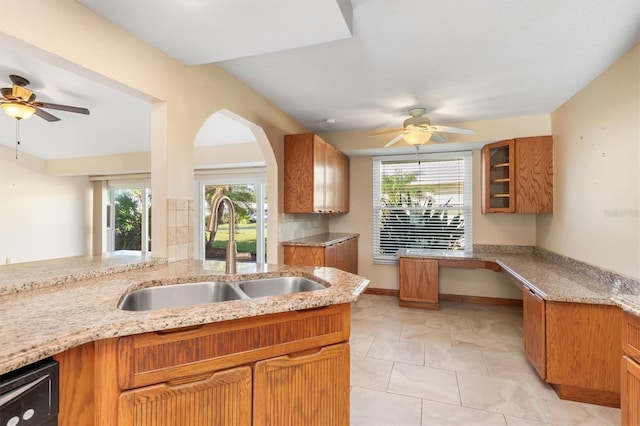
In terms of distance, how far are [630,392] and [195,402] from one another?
184 centimetres

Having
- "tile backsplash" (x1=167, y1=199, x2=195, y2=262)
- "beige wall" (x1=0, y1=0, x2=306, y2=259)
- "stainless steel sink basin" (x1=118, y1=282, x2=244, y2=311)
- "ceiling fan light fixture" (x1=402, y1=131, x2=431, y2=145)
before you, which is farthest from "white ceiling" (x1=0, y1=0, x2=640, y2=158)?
"stainless steel sink basin" (x1=118, y1=282, x2=244, y2=311)

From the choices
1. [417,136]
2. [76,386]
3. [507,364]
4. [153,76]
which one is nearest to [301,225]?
[417,136]

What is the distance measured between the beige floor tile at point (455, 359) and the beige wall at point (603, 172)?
1.25 m

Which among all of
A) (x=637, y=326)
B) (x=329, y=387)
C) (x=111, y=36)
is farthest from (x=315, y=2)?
(x=637, y=326)

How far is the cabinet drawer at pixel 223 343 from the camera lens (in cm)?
97

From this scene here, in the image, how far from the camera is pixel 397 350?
274 centimetres

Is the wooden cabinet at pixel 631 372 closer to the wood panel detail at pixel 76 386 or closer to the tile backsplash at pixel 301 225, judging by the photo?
the wood panel detail at pixel 76 386

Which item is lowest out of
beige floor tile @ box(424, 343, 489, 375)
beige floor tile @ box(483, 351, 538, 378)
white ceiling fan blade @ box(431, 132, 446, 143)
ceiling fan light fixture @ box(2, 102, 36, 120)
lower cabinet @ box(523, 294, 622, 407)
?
beige floor tile @ box(483, 351, 538, 378)

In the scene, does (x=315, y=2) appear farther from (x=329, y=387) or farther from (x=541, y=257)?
(x=541, y=257)

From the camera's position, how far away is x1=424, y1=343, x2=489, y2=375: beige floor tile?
2.44 metres

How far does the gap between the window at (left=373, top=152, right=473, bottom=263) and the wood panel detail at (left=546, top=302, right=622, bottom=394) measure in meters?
2.27

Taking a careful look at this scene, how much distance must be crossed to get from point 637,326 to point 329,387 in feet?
4.48

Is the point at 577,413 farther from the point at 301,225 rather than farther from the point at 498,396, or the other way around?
the point at 301,225

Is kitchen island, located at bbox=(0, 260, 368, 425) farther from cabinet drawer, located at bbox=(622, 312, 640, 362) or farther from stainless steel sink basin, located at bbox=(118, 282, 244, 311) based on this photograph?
cabinet drawer, located at bbox=(622, 312, 640, 362)
